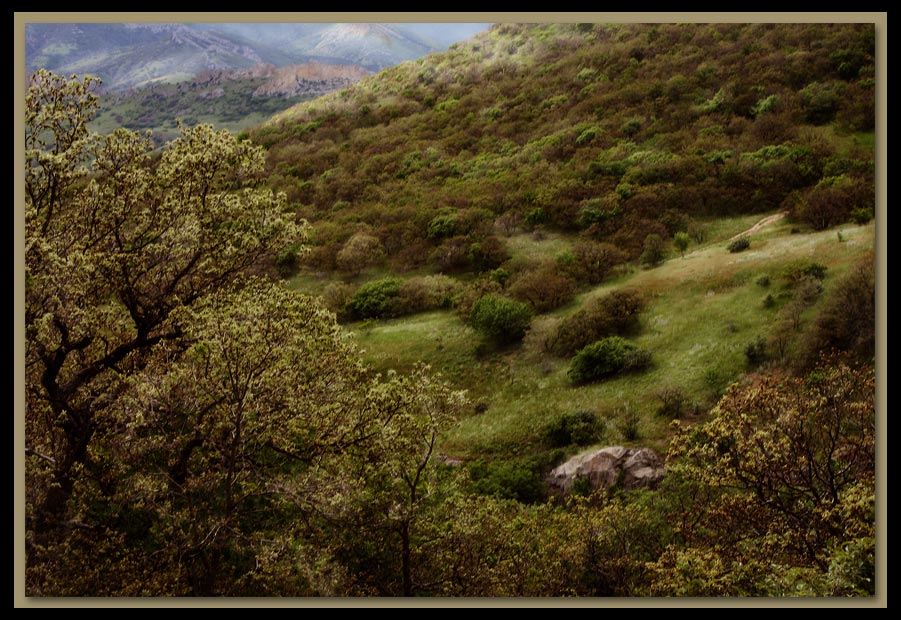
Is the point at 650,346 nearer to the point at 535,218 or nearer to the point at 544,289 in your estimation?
the point at 544,289

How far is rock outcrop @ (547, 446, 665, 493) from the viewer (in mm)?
8930

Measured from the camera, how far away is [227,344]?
6.94 metres

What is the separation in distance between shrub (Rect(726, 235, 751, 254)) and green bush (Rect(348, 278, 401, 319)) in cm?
673

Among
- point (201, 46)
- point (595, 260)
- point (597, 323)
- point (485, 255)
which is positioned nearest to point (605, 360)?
point (597, 323)

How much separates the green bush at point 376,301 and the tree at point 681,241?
5.95 m

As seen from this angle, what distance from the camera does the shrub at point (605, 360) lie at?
10.3 m

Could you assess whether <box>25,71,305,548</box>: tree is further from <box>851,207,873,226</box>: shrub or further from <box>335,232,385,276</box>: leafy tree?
<box>851,207,873,226</box>: shrub

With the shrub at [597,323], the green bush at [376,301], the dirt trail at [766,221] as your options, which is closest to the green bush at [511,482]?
the shrub at [597,323]

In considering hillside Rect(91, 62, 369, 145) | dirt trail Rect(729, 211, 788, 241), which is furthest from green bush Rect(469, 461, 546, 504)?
hillside Rect(91, 62, 369, 145)

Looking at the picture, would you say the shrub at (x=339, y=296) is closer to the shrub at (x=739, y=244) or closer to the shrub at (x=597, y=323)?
the shrub at (x=597, y=323)

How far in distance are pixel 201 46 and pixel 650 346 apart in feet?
53.4

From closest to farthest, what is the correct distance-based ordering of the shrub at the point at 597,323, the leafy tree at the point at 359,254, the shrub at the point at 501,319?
the shrub at the point at 597,323 < the shrub at the point at 501,319 < the leafy tree at the point at 359,254

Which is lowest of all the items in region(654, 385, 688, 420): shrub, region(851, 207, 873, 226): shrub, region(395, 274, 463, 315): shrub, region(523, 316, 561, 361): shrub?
region(654, 385, 688, 420): shrub

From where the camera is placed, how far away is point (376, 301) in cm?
1224
